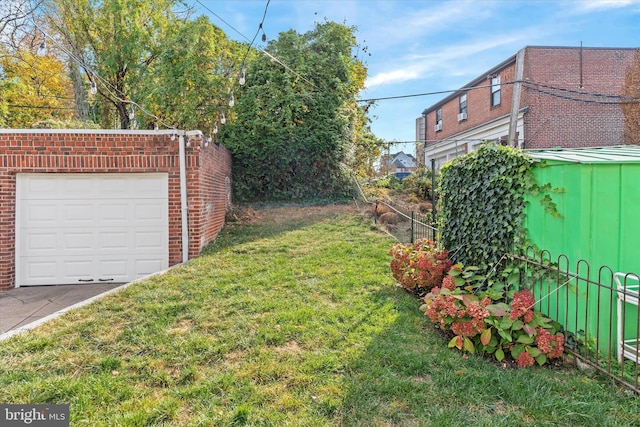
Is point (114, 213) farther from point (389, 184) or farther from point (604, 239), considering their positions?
point (389, 184)

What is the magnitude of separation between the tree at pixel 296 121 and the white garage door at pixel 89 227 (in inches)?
192

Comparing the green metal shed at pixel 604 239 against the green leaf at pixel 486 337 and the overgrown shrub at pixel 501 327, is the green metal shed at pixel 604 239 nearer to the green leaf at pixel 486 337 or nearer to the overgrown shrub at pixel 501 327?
the overgrown shrub at pixel 501 327

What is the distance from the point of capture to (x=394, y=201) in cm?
1241

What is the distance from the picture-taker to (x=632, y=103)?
13062 millimetres

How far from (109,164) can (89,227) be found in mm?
1212

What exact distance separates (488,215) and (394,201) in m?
8.59

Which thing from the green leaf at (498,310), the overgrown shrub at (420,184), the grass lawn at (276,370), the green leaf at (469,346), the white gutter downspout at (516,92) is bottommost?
the grass lawn at (276,370)

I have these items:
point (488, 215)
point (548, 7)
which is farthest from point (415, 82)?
point (488, 215)

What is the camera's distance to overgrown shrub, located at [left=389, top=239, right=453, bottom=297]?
448cm

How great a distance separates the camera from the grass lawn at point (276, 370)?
7.57 feet

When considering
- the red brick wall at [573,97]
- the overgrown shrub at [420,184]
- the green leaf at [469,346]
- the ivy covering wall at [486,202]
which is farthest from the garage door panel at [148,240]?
the red brick wall at [573,97]

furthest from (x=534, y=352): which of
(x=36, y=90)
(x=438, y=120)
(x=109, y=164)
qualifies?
(x=438, y=120)

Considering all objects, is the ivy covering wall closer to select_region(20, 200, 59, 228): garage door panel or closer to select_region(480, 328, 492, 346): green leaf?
select_region(480, 328, 492, 346): green leaf

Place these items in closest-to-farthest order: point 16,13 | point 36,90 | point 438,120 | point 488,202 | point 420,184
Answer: point 488,202, point 16,13, point 420,184, point 36,90, point 438,120
